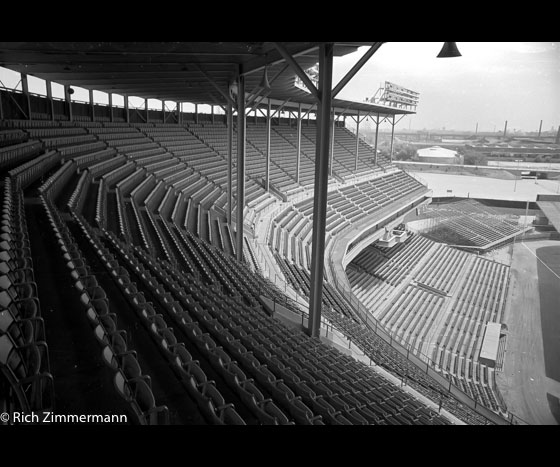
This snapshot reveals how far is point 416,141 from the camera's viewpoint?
49.7 meters

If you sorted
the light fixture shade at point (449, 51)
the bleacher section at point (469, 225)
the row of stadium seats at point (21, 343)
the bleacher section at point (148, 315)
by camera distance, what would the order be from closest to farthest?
1. the row of stadium seats at point (21, 343)
2. the bleacher section at point (148, 315)
3. the light fixture shade at point (449, 51)
4. the bleacher section at point (469, 225)

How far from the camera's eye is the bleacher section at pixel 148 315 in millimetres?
2832

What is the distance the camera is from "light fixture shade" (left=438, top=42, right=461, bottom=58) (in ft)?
15.0

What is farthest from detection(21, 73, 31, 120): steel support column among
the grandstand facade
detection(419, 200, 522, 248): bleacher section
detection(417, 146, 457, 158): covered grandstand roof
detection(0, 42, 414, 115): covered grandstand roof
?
detection(417, 146, 457, 158): covered grandstand roof

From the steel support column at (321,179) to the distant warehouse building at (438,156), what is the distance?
156ft

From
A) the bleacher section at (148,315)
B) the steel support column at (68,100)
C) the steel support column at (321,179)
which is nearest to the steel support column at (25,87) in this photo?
the bleacher section at (148,315)

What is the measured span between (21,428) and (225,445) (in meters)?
0.81

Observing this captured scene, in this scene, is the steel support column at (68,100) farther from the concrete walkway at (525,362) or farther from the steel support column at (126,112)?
the concrete walkway at (525,362)

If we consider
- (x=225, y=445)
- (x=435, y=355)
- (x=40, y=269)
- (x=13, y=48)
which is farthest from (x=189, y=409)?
(x=435, y=355)

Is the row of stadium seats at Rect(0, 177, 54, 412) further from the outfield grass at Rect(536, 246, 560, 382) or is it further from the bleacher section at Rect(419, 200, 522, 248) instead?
the bleacher section at Rect(419, 200, 522, 248)

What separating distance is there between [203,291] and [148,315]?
2.83m

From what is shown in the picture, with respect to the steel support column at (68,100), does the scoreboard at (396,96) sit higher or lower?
higher

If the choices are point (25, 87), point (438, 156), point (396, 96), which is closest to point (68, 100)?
point (25, 87)
